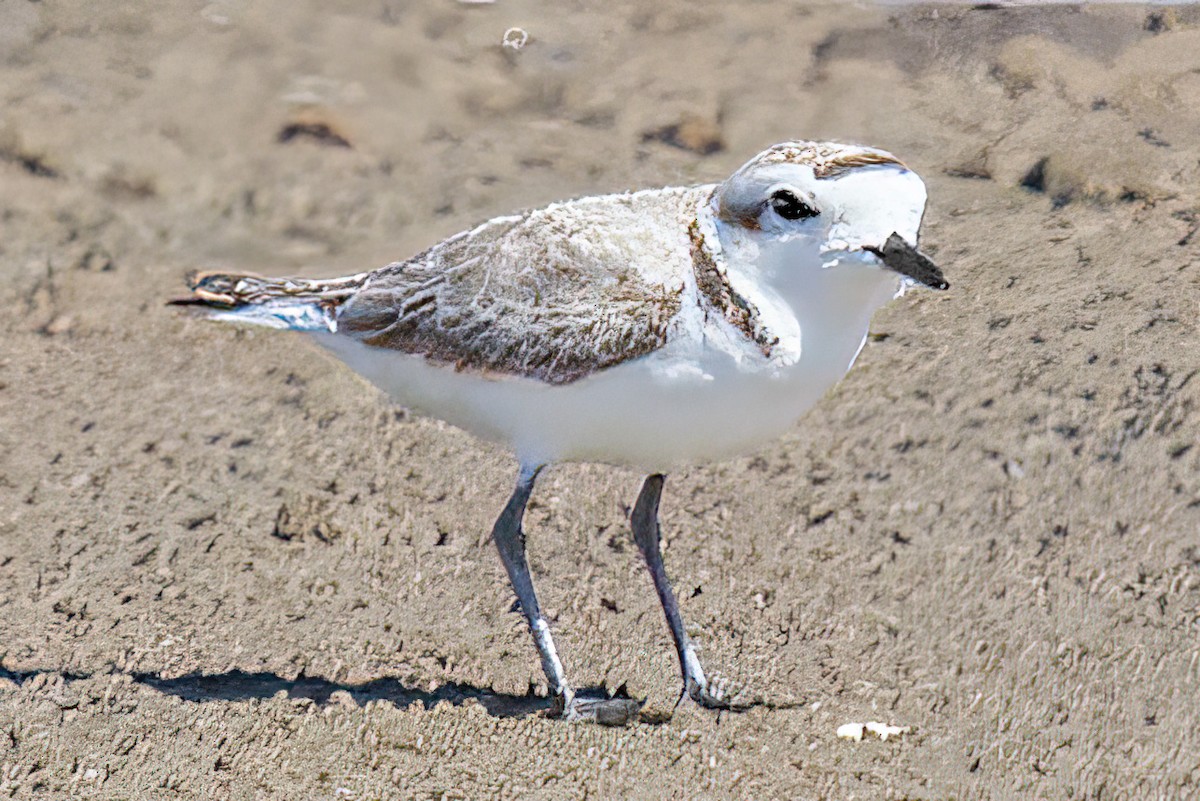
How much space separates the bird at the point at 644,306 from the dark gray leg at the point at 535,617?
5.2 inches

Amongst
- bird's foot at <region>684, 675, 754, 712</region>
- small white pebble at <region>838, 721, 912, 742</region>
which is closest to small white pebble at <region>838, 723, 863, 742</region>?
small white pebble at <region>838, 721, 912, 742</region>

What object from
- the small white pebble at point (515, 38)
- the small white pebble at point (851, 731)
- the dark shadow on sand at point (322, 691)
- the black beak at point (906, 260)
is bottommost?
the dark shadow on sand at point (322, 691)

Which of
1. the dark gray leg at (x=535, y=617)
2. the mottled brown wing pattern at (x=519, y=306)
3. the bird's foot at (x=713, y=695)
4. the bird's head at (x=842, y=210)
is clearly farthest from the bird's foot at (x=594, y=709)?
the bird's head at (x=842, y=210)

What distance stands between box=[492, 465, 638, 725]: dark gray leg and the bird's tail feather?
2.11ft

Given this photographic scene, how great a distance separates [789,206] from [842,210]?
0.36 ft

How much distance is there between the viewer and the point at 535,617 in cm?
213

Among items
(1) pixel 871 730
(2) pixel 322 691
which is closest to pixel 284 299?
(2) pixel 322 691

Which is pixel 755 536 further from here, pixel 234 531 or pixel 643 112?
pixel 643 112

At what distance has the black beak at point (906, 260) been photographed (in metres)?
1.62

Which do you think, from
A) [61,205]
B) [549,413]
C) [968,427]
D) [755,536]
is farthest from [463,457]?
[61,205]

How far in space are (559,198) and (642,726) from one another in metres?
1.77

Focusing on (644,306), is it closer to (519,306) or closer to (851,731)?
(519,306)

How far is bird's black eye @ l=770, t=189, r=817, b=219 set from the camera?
5.33 ft

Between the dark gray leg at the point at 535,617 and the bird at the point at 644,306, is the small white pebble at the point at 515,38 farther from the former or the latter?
the dark gray leg at the point at 535,617
